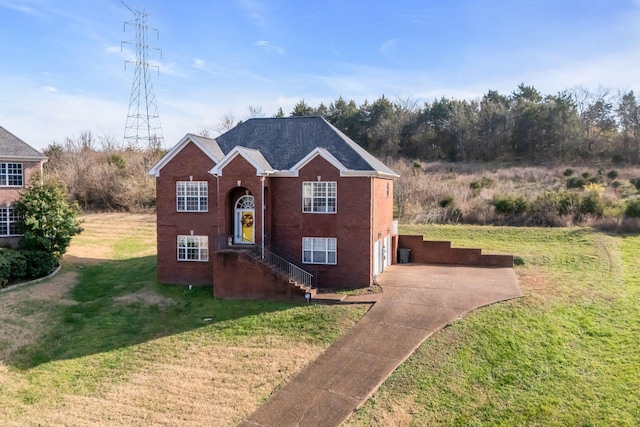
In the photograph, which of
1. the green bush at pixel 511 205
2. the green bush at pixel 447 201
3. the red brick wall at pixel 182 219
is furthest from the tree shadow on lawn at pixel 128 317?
the green bush at pixel 511 205

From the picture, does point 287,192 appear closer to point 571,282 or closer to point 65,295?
point 65,295

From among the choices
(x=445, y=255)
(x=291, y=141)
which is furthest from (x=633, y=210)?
(x=291, y=141)

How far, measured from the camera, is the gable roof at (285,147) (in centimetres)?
2300

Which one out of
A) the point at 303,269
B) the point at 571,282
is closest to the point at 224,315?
the point at 303,269

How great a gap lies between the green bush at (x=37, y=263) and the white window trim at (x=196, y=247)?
8.93 m

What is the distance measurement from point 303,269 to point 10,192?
19.8m

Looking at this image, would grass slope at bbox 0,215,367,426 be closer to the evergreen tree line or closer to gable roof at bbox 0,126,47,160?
gable roof at bbox 0,126,47,160

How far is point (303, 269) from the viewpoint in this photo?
23.5m

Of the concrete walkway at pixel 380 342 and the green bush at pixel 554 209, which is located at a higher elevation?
the green bush at pixel 554 209

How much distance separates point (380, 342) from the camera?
661 inches

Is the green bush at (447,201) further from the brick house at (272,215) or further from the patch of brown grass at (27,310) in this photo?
the patch of brown grass at (27,310)

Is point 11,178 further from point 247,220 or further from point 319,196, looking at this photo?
point 319,196

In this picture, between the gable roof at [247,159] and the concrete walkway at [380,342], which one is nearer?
the concrete walkway at [380,342]

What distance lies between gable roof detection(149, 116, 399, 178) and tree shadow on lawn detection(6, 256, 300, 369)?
6619 millimetres
